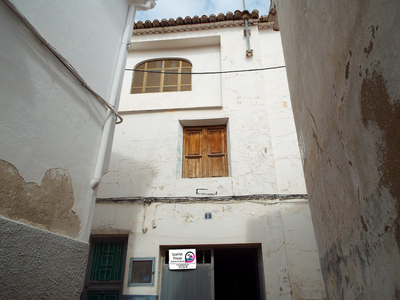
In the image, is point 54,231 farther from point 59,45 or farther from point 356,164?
point 356,164

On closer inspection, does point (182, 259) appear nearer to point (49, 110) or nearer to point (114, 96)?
point (114, 96)

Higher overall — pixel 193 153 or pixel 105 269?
pixel 193 153

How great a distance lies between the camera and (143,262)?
5156 millimetres

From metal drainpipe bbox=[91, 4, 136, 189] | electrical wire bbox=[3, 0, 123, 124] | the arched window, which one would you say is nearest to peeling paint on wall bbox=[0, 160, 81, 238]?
metal drainpipe bbox=[91, 4, 136, 189]

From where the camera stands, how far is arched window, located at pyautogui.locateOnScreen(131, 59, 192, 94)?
7.15 metres

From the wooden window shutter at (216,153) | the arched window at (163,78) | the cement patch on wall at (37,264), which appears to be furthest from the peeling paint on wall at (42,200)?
the arched window at (163,78)

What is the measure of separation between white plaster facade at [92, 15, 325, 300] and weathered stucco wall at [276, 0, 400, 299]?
2278 millimetres

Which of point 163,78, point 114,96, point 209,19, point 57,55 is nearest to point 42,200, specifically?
point 57,55

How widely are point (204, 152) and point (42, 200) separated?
4.04 metres

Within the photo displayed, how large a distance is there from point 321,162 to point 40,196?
2.67 m

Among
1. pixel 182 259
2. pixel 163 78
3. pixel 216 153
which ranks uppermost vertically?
pixel 163 78

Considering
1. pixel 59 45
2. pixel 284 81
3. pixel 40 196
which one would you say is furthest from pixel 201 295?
pixel 284 81

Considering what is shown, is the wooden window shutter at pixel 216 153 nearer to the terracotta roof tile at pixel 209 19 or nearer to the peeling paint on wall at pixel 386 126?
the terracotta roof tile at pixel 209 19

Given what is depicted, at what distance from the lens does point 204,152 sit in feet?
20.8
